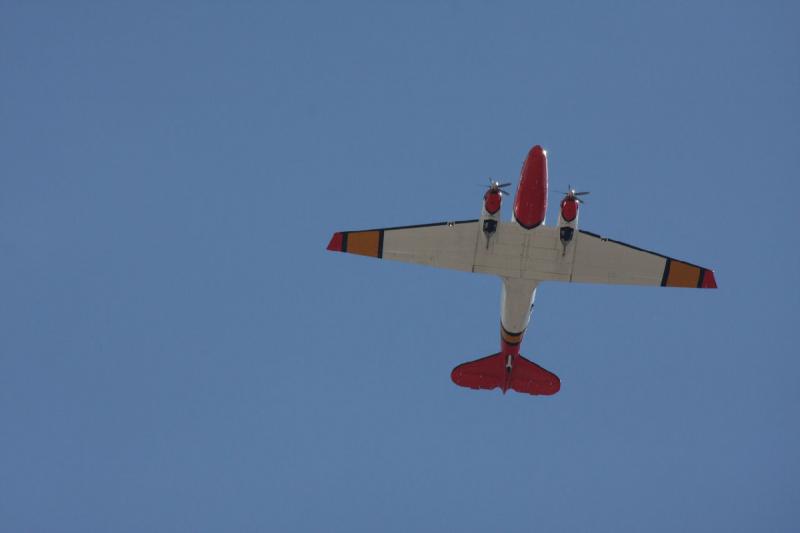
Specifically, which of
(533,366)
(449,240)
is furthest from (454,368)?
(449,240)

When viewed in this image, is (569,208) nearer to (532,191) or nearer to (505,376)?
(532,191)

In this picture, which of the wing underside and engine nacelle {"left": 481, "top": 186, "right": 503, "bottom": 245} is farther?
the wing underside

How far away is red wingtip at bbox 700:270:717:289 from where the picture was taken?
32.2 meters

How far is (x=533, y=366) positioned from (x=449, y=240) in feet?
27.0

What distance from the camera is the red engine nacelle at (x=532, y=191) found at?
2819 cm

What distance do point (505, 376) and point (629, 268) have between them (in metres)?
7.53

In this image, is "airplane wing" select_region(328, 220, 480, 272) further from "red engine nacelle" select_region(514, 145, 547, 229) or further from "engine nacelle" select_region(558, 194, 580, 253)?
"engine nacelle" select_region(558, 194, 580, 253)

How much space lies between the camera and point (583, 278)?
31.8 m

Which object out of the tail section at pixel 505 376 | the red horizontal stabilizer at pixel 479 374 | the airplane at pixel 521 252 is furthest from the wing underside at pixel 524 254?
the red horizontal stabilizer at pixel 479 374

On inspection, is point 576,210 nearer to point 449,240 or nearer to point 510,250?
point 510,250

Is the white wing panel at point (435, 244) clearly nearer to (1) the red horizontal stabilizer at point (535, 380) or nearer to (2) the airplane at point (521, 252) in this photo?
(2) the airplane at point (521, 252)

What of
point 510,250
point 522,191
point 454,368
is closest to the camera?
point 522,191

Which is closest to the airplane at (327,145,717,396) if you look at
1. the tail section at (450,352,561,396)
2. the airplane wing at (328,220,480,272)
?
the airplane wing at (328,220,480,272)

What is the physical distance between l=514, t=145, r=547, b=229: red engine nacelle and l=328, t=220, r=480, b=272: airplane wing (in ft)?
7.59
